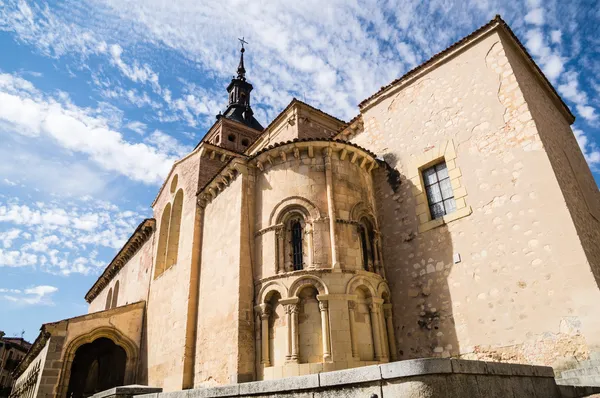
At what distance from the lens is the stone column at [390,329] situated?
399 inches

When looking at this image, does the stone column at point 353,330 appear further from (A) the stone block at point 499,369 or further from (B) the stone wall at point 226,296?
(A) the stone block at point 499,369

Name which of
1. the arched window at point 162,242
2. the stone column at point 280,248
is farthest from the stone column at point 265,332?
the arched window at point 162,242

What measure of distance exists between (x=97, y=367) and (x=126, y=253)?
263 inches

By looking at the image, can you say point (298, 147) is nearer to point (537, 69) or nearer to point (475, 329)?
point (475, 329)

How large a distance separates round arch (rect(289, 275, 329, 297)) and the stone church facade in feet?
0.09

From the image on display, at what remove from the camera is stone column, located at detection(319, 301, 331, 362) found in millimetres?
9086

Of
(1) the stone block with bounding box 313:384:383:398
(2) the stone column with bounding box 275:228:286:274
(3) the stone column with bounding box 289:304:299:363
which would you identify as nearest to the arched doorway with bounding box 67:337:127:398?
(2) the stone column with bounding box 275:228:286:274

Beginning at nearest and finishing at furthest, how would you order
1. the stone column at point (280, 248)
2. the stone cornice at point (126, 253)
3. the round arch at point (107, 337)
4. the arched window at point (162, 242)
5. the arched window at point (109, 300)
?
the stone column at point (280, 248), the round arch at point (107, 337), the arched window at point (162, 242), the stone cornice at point (126, 253), the arched window at point (109, 300)

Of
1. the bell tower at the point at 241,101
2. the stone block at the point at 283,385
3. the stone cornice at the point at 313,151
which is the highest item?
the bell tower at the point at 241,101

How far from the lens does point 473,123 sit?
1052cm

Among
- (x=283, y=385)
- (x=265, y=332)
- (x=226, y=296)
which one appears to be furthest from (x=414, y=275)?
(x=283, y=385)

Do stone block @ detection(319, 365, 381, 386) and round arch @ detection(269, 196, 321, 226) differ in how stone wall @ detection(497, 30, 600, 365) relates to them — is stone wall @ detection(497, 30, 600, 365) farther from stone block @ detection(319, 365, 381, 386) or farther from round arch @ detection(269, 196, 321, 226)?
round arch @ detection(269, 196, 321, 226)

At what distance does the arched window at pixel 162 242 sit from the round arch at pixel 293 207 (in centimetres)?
889

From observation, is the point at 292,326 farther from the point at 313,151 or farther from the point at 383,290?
the point at 313,151
